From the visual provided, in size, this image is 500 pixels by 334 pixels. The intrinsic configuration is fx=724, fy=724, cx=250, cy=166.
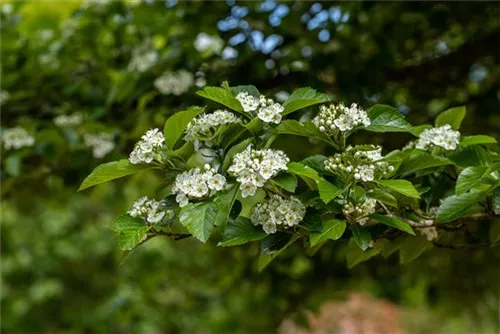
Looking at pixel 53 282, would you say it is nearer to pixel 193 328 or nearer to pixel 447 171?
pixel 193 328

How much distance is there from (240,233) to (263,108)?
18 cm

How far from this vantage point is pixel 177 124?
39.9 inches

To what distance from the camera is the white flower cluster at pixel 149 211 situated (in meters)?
1.02

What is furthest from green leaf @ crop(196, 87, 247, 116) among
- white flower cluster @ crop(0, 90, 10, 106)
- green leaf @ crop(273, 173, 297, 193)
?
white flower cluster @ crop(0, 90, 10, 106)

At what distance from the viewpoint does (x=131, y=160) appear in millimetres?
1007

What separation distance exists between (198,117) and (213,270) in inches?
83.1

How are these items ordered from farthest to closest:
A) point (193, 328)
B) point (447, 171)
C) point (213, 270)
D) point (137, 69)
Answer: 1. point (193, 328)
2. point (213, 270)
3. point (137, 69)
4. point (447, 171)

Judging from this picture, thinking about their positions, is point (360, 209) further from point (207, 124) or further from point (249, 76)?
point (249, 76)

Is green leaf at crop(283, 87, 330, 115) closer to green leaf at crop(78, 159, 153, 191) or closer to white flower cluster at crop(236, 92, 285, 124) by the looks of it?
white flower cluster at crop(236, 92, 285, 124)

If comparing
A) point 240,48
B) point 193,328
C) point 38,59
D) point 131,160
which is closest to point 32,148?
point 38,59

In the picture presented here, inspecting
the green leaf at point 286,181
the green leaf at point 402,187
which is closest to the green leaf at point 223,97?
the green leaf at point 286,181

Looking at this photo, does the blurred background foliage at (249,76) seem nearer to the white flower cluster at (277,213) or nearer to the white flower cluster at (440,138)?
the white flower cluster at (440,138)

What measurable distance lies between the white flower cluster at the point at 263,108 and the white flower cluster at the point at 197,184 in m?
0.10

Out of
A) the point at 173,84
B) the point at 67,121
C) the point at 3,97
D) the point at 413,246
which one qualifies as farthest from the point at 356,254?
the point at 3,97
